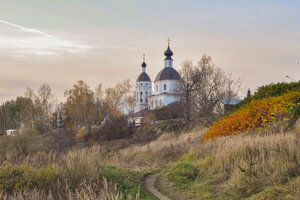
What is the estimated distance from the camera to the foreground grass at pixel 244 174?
7.18 metres

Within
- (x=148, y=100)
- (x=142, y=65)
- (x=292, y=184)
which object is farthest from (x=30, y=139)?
(x=142, y=65)

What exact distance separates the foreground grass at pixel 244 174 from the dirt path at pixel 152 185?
0.23m

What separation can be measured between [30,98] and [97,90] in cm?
1231

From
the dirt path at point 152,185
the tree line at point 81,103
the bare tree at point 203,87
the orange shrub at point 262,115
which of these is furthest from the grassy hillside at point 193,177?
the tree line at point 81,103

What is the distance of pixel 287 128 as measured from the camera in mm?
12625

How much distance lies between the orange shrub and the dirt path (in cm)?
514

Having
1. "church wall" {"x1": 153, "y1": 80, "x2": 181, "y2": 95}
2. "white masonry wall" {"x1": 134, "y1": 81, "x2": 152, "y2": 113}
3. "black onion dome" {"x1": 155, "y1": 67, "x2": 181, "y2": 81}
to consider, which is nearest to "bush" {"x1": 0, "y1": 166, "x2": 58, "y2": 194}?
"church wall" {"x1": 153, "y1": 80, "x2": 181, "y2": 95}

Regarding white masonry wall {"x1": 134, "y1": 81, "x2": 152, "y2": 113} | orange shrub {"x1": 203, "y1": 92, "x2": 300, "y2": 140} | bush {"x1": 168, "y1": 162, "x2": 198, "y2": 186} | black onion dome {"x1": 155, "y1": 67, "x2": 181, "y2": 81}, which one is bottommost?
bush {"x1": 168, "y1": 162, "x2": 198, "y2": 186}

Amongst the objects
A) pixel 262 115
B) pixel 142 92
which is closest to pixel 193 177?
pixel 262 115

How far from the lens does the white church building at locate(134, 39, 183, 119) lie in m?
73.2

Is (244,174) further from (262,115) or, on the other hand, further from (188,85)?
(188,85)

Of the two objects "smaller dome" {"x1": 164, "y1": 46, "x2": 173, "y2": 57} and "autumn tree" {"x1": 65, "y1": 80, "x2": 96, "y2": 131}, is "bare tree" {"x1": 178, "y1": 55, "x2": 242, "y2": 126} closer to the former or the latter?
"autumn tree" {"x1": 65, "y1": 80, "x2": 96, "y2": 131}

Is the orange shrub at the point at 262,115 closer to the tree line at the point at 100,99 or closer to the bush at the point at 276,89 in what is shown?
the bush at the point at 276,89

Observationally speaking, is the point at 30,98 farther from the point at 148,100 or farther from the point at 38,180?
the point at 38,180
